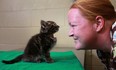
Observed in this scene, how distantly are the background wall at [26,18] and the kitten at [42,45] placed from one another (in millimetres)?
679

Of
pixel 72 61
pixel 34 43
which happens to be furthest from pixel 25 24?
pixel 72 61

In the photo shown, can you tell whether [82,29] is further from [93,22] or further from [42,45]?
[42,45]

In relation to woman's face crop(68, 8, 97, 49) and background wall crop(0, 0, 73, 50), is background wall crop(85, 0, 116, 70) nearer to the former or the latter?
background wall crop(0, 0, 73, 50)

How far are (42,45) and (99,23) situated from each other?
753 mm

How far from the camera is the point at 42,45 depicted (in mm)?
1674

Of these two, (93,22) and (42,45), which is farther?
(42,45)

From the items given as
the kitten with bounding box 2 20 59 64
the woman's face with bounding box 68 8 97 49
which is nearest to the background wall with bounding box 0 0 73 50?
the kitten with bounding box 2 20 59 64

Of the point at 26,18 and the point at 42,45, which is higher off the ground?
the point at 26,18

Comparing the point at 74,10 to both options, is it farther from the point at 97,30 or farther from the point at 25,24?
the point at 25,24

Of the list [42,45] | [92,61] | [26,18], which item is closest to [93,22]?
[42,45]

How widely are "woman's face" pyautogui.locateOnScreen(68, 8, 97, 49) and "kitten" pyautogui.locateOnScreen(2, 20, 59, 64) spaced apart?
0.60 metres

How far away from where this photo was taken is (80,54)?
189 cm

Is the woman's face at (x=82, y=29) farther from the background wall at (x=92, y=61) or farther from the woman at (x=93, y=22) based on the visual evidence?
the background wall at (x=92, y=61)

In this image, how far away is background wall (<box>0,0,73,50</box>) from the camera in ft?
7.69
